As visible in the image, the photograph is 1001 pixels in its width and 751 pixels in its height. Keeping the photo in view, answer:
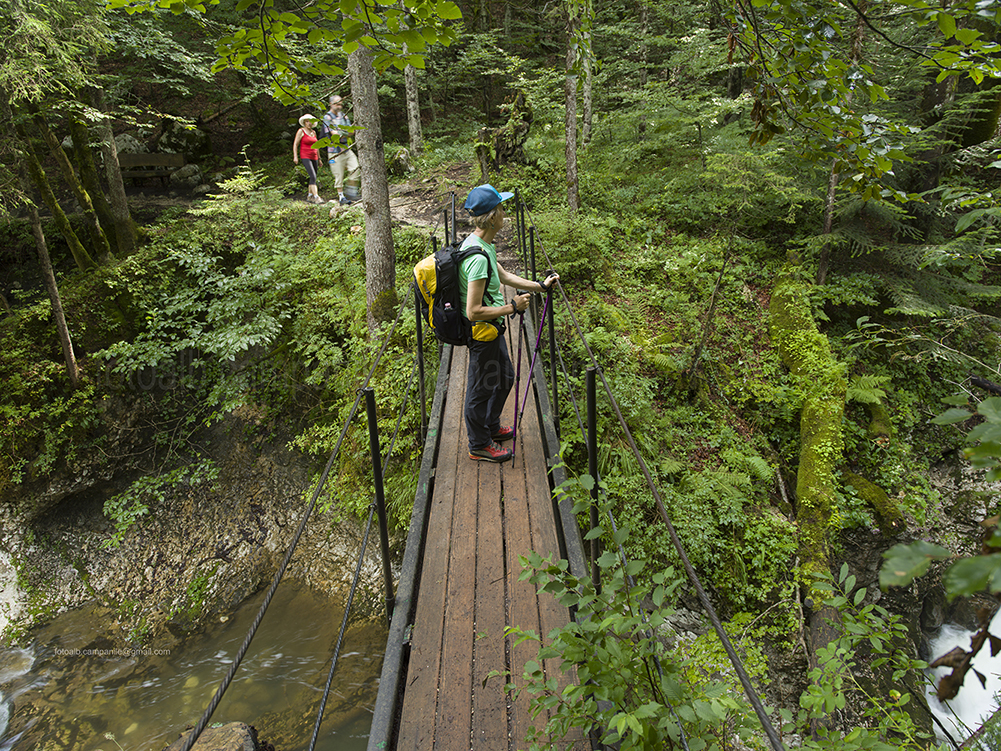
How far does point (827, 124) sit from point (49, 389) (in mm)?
10297

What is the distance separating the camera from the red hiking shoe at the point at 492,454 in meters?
3.96

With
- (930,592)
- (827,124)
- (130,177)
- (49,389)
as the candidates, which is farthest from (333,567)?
(130,177)

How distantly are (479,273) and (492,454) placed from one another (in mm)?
1440

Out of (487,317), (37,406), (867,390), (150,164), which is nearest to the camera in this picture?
(487,317)

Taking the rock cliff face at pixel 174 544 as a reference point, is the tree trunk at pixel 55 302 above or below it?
above

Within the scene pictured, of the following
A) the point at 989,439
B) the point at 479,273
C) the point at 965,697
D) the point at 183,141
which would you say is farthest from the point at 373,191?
the point at 183,141

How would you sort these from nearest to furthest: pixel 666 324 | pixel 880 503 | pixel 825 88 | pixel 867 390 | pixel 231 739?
pixel 825 88 → pixel 231 739 → pixel 880 503 → pixel 867 390 → pixel 666 324

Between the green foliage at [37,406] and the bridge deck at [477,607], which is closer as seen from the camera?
the bridge deck at [477,607]

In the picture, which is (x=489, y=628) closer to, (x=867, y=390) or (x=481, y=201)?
(x=481, y=201)

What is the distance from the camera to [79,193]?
29.3ft

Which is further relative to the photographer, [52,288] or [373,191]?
[52,288]

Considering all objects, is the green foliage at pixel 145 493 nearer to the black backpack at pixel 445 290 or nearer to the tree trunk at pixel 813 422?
the black backpack at pixel 445 290

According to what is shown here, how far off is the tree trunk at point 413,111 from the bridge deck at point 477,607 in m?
12.3

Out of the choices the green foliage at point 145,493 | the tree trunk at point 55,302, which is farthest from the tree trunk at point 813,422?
the tree trunk at point 55,302
